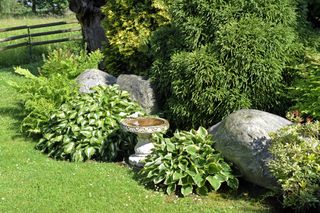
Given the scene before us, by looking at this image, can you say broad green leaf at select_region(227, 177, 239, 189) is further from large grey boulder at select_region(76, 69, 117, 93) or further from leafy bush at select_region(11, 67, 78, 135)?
large grey boulder at select_region(76, 69, 117, 93)

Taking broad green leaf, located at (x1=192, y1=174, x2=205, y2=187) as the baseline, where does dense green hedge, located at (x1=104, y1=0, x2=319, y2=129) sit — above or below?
above

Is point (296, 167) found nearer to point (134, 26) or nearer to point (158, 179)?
point (158, 179)

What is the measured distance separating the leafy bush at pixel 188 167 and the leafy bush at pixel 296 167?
27.4 inches

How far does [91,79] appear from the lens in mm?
7621

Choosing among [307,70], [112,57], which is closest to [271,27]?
[307,70]

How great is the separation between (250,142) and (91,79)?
3.75 m

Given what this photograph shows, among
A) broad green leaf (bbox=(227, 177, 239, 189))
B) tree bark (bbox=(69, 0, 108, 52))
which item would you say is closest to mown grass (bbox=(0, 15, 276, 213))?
broad green leaf (bbox=(227, 177, 239, 189))

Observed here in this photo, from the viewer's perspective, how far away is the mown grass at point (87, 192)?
460 cm

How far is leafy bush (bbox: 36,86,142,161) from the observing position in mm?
5953

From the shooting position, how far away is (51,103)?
703 cm

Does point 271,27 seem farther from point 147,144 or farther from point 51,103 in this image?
point 51,103

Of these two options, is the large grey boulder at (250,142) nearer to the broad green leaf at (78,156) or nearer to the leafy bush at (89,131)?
the leafy bush at (89,131)

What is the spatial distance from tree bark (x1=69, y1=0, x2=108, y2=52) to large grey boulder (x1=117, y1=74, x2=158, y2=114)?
4052 mm

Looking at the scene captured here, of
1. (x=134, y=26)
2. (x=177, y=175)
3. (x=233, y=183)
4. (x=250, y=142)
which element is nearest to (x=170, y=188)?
(x=177, y=175)
